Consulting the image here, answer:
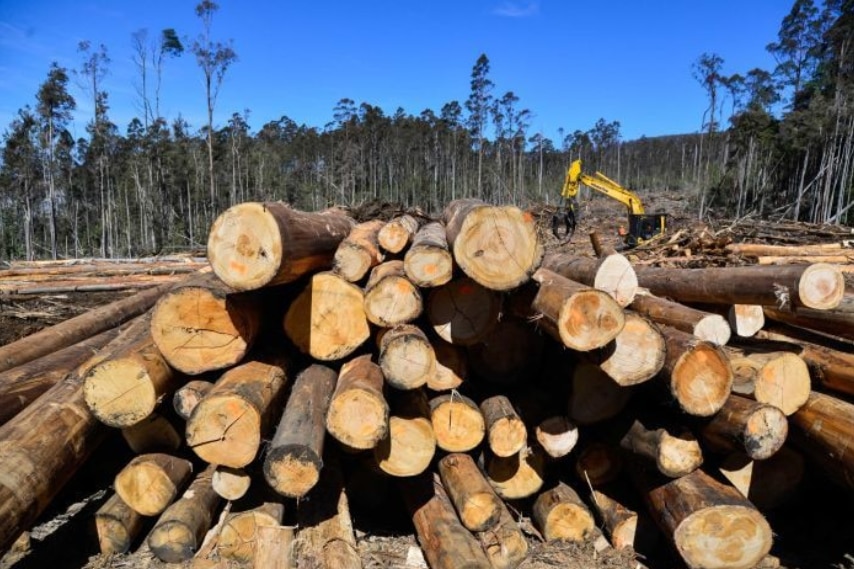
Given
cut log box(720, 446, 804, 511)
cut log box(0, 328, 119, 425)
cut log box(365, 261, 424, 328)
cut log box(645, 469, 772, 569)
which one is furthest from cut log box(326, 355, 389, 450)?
cut log box(0, 328, 119, 425)

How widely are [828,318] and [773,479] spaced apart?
1352 mm

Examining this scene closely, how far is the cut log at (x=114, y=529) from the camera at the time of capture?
3391mm

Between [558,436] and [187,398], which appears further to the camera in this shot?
[558,436]

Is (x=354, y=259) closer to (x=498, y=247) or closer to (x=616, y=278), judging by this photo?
(x=498, y=247)

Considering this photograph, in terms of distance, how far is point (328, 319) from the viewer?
350 cm

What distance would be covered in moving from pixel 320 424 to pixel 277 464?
0.38 m

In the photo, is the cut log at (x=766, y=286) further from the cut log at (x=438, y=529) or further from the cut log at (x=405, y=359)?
the cut log at (x=438, y=529)

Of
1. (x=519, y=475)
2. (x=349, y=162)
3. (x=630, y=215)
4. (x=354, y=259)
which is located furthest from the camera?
(x=349, y=162)

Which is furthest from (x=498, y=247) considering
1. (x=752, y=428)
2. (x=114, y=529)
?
(x=114, y=529)

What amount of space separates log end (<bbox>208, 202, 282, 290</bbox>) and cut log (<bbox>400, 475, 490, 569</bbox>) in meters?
1.89

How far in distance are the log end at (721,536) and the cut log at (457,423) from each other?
1.29 meters

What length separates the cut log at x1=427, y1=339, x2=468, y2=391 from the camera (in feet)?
12.1

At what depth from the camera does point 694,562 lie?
3023 millimetres

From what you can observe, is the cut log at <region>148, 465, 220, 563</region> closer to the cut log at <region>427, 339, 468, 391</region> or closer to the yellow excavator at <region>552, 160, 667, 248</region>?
the cut log at <region>427, 339, 468, 391</region>
